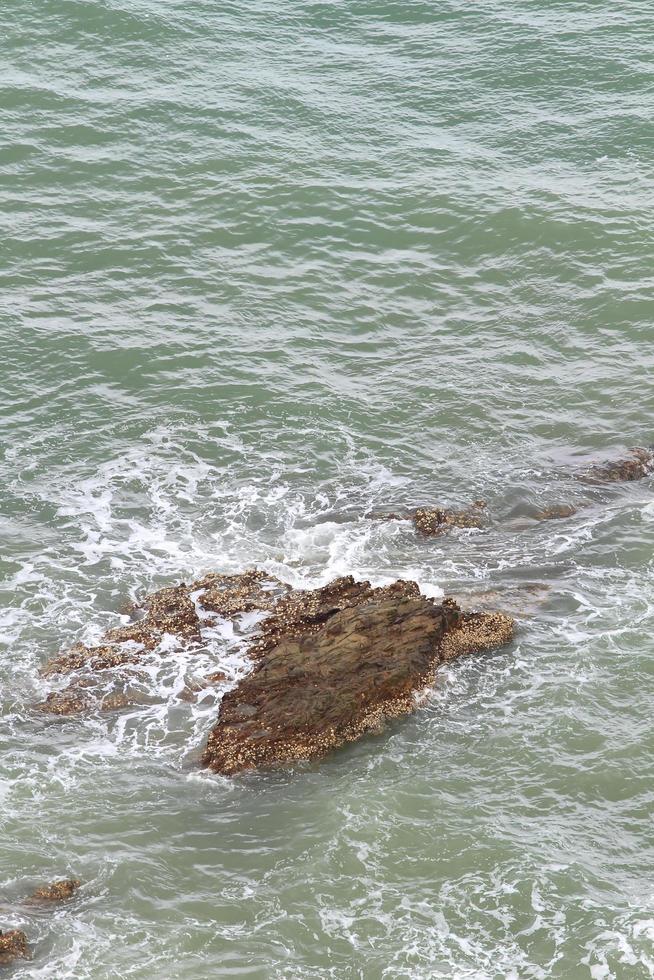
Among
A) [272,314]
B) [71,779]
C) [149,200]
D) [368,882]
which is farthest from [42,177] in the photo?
[368,882]

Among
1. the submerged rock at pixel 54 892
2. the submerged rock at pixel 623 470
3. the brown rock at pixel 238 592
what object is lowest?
the submerged rock at pixel 54 892

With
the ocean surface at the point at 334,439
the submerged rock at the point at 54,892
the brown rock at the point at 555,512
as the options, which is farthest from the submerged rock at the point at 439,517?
the submerged rock at the point at 54,892

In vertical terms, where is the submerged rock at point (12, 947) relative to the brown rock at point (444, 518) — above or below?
below

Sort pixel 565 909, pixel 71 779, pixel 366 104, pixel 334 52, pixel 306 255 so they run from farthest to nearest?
pixel 334 52
pixel 366 104
pixel 306 255
pixel 71 779
pixel 565 909

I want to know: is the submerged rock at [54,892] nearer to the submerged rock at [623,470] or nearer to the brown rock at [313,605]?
the brown rock at [313,605]

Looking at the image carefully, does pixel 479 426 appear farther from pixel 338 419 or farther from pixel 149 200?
pixel 149 200

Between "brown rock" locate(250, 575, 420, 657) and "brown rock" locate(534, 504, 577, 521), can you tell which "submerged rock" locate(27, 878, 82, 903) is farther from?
"brown rock" locate(534, 504, 577, 521)
